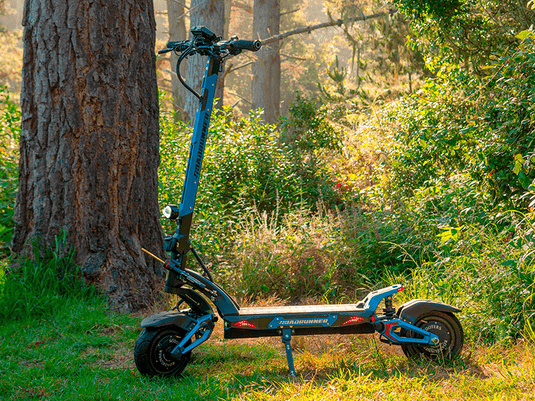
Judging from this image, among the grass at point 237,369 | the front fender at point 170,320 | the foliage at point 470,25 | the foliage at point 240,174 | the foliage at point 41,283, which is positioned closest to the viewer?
the grass at point 237,369

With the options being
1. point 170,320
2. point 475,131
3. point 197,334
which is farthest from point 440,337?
point 475,131

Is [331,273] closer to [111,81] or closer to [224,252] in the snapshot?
[224,252]

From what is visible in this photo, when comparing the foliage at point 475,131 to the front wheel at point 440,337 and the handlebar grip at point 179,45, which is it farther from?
the handlebar grip at point 179,45

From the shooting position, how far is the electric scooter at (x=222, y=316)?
2992mm

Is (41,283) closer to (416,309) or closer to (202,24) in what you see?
(416,309)

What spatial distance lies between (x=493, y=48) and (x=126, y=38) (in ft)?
14.4

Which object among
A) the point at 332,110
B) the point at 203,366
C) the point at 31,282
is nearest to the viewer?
the point at 203,366

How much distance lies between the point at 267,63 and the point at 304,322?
15606 mm

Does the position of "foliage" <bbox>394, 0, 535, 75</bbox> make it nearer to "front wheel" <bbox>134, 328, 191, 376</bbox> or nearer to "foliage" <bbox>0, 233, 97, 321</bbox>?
"front wheel" <bbox>134, 328, 191, 376</bbox>

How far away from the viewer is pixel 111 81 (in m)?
4.23

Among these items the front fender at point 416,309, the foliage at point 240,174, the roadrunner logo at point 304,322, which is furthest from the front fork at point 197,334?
the foliage at point 240,174

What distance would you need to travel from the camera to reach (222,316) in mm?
3146

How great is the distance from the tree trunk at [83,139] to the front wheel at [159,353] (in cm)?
126

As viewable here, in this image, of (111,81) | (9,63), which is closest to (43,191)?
(111,81)
